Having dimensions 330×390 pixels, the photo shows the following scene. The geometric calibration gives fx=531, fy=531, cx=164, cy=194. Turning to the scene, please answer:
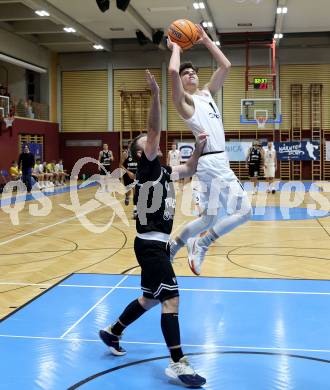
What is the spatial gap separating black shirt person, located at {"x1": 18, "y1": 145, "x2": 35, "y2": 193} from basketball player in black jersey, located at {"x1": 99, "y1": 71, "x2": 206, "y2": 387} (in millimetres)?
15050

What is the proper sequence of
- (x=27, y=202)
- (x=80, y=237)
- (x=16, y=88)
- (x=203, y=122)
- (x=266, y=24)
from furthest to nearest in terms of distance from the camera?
(x=16, y=88) < (x=266, y=24) < (x=27, y=202) < (x=80, y=237) < (x=203, y=122)

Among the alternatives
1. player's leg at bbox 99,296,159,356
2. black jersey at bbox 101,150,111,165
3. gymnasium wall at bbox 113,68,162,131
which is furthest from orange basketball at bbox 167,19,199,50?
gymnasium wall at bbox 113,68,162,131

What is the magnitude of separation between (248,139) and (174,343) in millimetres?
24033

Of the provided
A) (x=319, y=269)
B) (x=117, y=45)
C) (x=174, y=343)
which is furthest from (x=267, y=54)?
(x=174, y=343)

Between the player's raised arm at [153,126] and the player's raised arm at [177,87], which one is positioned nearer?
the player's raised arm at [153,126]

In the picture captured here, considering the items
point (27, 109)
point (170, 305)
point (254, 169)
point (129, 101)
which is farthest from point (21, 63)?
point (170, 305)

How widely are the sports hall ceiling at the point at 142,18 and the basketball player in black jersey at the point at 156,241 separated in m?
16.6

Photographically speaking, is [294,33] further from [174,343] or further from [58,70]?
[174,343]

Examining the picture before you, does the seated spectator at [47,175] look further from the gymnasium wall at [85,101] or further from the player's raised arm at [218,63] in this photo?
the player's raised arm at [218,63]

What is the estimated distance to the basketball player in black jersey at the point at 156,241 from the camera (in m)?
3.54

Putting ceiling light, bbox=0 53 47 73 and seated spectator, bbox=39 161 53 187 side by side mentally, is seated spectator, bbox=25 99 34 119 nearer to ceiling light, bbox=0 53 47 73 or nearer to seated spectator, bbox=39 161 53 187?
ceiling light, bbox=0 53 47 73

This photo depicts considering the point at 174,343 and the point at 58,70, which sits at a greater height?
the point at 58,70

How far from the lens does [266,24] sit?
76.9 feet

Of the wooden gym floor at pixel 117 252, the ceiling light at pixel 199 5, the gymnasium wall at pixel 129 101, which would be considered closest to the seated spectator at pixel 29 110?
the gymnasium wall at pixel 129 101
